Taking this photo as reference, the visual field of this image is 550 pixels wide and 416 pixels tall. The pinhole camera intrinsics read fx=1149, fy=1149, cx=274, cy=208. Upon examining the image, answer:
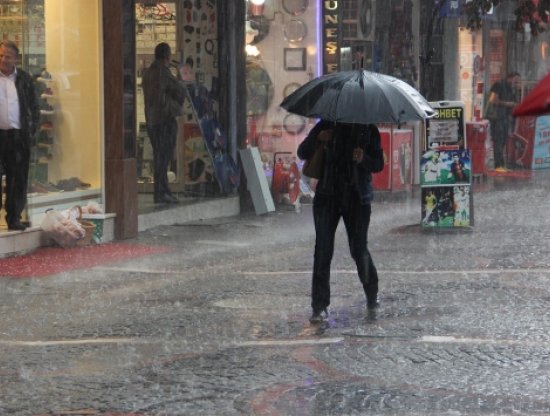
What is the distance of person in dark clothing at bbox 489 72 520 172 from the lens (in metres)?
24.7

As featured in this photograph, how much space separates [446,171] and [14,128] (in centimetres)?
535

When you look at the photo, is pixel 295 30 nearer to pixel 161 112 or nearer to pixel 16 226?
pixel 161 112

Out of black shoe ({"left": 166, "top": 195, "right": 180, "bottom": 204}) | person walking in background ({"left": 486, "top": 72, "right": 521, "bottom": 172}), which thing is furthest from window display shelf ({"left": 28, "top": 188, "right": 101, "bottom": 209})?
person walking in background ({"left": 486, "top": 72, "right": 521, "bottom": 172})

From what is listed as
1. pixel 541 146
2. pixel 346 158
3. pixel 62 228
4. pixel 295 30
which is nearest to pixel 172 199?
pixel 62 228

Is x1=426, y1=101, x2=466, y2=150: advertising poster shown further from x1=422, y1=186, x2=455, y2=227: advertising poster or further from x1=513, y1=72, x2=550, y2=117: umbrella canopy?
x1=513, y1=72, x2=550, y2=117: umbrella canopy

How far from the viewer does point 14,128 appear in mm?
12695

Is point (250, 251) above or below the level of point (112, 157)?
below

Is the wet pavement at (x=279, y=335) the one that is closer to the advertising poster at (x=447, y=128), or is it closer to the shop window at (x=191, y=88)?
the advertising poster at (x=447, y=128)

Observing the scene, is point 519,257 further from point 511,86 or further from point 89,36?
point 511,86

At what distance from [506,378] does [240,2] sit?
1139 cm

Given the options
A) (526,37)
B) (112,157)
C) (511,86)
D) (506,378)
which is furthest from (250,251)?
(526,37)

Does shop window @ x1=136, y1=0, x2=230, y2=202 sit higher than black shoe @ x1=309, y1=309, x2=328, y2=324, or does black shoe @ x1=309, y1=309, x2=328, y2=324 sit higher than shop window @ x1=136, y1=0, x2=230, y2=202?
shop window @ x1=136, y1=0, x2=230, y2=202

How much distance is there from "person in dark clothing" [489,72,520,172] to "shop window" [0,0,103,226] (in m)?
12.6

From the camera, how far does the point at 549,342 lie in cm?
818
